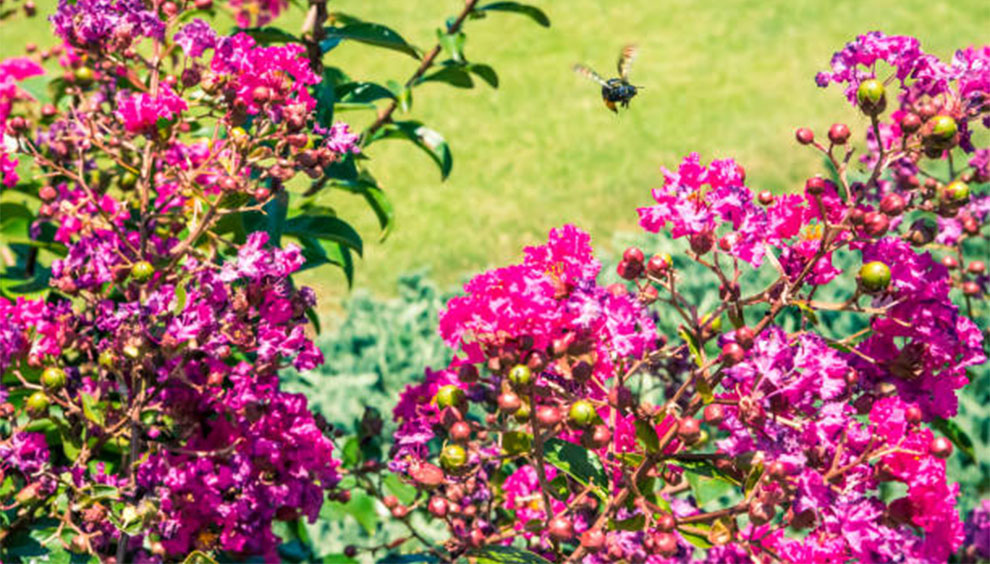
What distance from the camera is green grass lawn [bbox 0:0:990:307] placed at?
22.3ft

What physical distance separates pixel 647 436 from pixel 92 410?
88 centimetres

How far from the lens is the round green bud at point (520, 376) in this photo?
1334 mm

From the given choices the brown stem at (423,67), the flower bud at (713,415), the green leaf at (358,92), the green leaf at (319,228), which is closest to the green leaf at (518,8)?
the brown stem at (423,67)

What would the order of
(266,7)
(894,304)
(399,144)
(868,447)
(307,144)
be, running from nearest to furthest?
1. (868,447)
2. (894,304)
3. (307,144)
4. (266,7)
5. (399,144)

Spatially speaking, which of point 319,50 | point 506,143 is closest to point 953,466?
point 319,50

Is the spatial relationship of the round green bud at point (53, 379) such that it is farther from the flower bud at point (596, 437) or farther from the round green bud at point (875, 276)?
the round green bud at point (875, 276)

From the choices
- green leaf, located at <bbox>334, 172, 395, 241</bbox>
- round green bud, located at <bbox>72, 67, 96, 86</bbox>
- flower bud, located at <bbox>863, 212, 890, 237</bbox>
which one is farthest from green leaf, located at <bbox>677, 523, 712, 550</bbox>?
round green bud, located at <bbox>72, 67, 96, 86</bbox>

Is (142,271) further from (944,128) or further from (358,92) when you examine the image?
(944,128)

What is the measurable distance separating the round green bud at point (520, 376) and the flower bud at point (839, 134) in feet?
1.83

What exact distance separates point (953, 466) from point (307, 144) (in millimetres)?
2787

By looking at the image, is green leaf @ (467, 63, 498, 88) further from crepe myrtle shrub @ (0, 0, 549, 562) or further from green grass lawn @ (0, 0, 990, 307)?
green grass lawn @ (0, 0, 990, 307)

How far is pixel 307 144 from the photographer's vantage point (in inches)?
66.7

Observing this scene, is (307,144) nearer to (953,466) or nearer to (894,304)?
(894,304)

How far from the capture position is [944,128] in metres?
1.40
